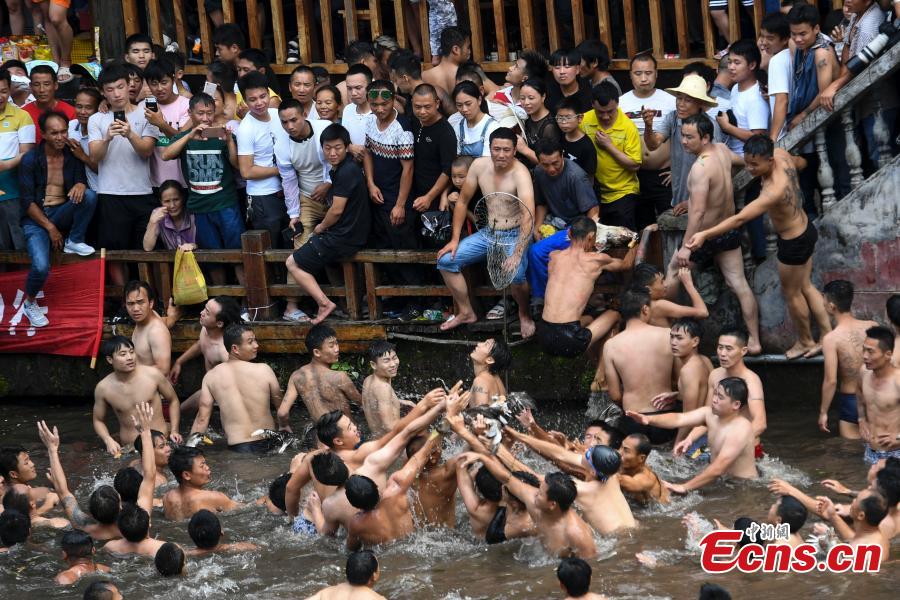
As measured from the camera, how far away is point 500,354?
455 inches

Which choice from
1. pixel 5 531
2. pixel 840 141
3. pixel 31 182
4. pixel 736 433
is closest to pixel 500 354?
pixel 736 433

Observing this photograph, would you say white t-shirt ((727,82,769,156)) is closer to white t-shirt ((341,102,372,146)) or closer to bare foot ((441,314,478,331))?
bare foot ((441,314,478,331))

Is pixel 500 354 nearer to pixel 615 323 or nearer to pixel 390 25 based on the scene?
pixel 615 323

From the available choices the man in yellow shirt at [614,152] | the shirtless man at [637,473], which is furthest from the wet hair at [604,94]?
the shirtless man at [637,473]

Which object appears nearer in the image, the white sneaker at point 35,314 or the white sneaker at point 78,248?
the white sneaker at point 78,248

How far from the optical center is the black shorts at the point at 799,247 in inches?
449

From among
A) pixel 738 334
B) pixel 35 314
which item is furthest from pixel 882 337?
pixel 35 314

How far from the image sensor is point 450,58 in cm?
1350

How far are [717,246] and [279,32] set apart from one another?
5735mm

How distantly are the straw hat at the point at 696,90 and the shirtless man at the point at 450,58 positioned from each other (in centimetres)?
229

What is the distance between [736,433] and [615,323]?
6.60 feet

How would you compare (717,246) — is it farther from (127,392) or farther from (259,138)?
(127,392)

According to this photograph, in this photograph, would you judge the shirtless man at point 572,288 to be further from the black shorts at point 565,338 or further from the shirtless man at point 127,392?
the shirtless man at point 127,392

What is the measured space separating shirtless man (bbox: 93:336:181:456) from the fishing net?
3007mm
